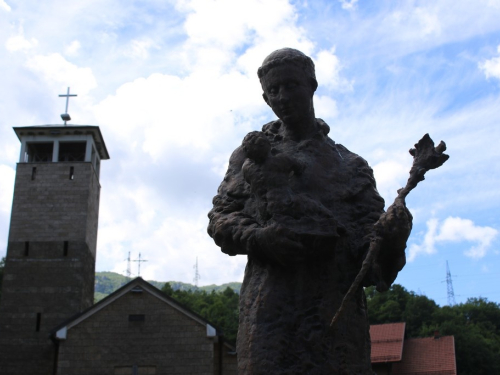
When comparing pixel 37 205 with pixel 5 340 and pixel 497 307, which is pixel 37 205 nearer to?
pixel 5 340

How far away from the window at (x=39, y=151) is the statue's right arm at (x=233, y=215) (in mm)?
49186

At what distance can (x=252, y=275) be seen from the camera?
142 inches

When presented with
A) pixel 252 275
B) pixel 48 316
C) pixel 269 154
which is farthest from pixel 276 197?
pixel 48 316

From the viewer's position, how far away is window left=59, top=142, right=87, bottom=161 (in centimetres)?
5131

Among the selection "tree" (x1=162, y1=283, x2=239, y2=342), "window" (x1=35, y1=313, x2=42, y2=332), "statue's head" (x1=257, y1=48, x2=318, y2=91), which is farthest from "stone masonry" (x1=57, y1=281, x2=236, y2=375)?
"statue's head" (x1=257, y1=48, x2=318, y2=91)

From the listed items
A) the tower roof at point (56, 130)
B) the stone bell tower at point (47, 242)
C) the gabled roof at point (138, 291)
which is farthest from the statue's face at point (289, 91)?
the tower roof at point (56, 130)

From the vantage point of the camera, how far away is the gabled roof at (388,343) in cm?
3666

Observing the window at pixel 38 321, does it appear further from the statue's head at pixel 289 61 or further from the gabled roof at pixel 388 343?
the statue's head at pixel 289 61

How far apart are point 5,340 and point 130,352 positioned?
15805 mm

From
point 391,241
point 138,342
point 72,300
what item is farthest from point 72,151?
point 391,241

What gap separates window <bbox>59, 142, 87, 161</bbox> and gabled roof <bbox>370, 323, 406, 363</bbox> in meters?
26.5

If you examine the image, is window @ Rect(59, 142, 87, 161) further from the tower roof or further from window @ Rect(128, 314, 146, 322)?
window @ Rect(128, 314, 146, 322)

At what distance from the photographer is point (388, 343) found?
38188mm

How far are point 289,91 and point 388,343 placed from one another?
3671 centimetres
